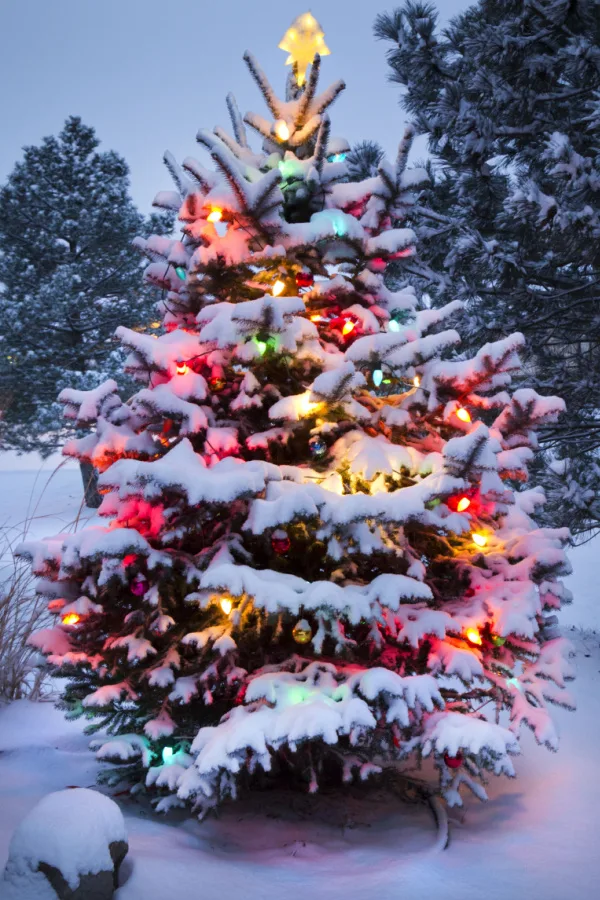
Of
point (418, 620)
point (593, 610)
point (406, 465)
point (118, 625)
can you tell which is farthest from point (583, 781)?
point (593, 610)

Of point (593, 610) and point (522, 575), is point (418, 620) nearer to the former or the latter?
point (522, 575)

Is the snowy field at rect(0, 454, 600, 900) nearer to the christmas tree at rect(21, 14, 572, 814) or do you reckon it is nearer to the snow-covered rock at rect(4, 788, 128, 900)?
the snow-covered rock at rect(4, 788, 128, 900)

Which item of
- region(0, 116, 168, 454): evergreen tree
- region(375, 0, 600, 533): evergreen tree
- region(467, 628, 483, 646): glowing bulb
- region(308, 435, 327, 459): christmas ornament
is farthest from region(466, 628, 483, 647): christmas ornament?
region(0, 116, 168, 454): evergreen tree

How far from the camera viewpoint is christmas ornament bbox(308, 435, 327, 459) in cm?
288

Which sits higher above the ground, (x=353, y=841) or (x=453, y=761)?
(x=453, y=761)

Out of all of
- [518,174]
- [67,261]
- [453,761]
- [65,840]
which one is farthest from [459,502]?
[67,261]

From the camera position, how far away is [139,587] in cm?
264

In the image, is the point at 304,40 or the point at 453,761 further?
the point at 304,40

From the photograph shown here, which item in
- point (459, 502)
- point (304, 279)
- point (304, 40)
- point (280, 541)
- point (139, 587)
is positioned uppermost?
point (304, 40)

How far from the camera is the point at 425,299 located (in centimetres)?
712

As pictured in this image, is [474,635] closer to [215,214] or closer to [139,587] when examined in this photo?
[139,587]

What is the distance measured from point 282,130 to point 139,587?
2.35m

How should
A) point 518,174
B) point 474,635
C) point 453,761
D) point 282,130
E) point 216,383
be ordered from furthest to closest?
point 518,174
point 282,130
point 216,383
point 474,635
point 453,761

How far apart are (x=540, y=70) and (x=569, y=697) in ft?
16.2
